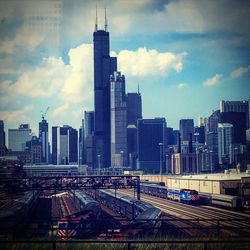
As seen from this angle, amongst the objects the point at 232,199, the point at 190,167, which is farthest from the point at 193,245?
the point at 190,167

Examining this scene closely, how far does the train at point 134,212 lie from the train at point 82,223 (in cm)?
82

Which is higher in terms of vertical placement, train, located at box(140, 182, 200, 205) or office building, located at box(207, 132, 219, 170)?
office building, located at box(207, 132, 219, 170)

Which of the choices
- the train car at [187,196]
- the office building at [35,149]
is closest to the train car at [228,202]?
the train car at [187,196]

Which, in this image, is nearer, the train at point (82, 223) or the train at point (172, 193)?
the train at point (82, 223)

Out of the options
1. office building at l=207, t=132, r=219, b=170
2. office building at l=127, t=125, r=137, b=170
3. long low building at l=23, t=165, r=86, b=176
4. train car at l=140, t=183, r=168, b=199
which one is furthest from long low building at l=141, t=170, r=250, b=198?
office building at l=127, t=125, r=137, b=170

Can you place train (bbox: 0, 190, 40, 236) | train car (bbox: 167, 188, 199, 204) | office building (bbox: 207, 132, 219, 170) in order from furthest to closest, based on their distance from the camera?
1. office building (bbox: 207, 132, 219, 170)
2. train car (bbox: 167, 188, 199, 204)
3. train (bbox: 0, 190, 40, 236)

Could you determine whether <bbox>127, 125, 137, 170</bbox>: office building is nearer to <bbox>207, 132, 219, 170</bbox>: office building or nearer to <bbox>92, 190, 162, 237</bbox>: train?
<bbox>207, 132, 219, 170</bbox>: office building

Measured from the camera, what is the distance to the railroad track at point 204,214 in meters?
10.1

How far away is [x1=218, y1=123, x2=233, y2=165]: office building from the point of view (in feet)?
69.3

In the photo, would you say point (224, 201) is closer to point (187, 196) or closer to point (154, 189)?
point (187, 196)

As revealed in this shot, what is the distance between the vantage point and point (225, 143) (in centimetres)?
2192

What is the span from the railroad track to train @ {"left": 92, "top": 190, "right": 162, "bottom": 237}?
53cm

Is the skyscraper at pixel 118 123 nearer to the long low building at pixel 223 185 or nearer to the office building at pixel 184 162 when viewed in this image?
the office building at pixel 184 162

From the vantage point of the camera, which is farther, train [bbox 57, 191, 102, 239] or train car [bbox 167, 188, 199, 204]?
train car [bbox 167, 188, 199, 204]
